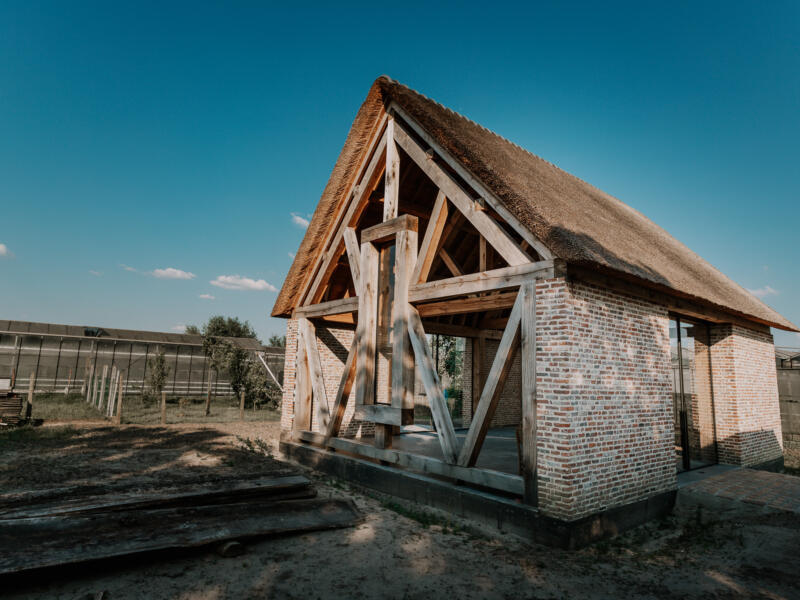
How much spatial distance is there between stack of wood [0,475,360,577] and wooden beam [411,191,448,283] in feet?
11.6

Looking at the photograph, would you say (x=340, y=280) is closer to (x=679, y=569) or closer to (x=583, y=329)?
(x=583, y=329)

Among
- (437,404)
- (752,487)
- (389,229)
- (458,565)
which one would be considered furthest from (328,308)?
(752,487)

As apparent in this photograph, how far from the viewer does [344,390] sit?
8.64 metres

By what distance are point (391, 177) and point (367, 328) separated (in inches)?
108

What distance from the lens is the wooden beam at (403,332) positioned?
7.33 m

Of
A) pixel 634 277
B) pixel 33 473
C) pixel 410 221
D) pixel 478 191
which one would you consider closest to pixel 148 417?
pixel 33 473

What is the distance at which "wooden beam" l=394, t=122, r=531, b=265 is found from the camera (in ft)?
20.0

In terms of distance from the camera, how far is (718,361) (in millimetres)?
9273

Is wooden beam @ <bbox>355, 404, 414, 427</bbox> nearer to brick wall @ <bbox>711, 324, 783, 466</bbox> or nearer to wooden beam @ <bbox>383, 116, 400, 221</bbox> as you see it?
wooden beam @ <bbox>383, 116, 400, 221</bbox>

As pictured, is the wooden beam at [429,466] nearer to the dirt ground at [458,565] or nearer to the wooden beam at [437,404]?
the wooden beam at [437,404]

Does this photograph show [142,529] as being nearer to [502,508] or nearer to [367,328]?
[502,508]

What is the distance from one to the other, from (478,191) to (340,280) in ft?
17.6

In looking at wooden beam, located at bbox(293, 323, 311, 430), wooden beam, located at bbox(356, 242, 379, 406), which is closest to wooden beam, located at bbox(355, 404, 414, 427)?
wooden beam, located at bbox(356, 242, 379, 406)

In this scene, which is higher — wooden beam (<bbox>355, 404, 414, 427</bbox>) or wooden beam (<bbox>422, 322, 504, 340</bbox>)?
wooden beam (<bbox>422, 322, 504, 340</bbox>)
